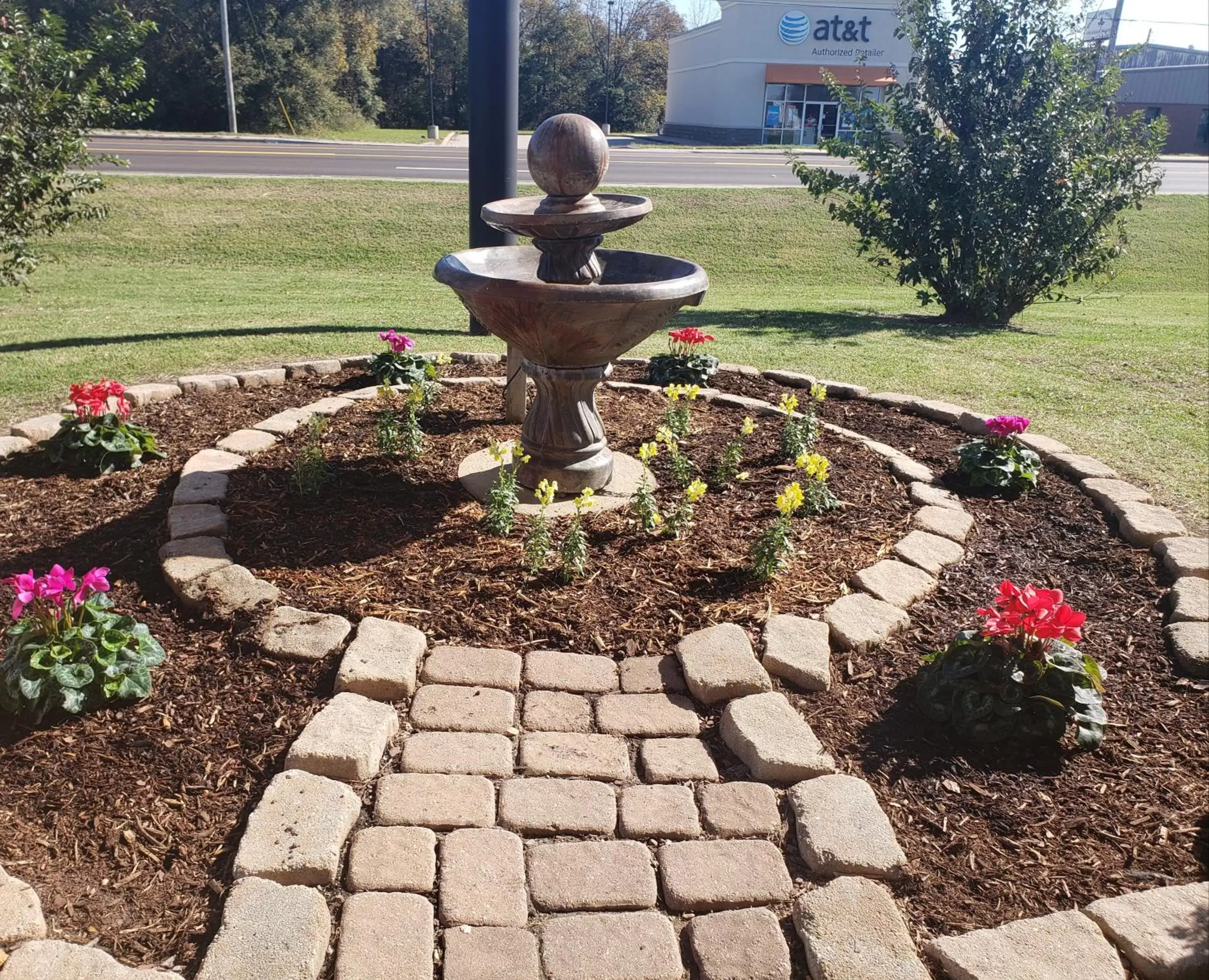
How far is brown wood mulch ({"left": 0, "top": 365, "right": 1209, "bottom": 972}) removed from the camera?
7.84 feet

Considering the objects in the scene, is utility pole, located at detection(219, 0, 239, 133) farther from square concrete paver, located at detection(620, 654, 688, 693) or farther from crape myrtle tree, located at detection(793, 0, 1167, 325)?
square concrete paver, located at detection(620, 654, 688, 693)

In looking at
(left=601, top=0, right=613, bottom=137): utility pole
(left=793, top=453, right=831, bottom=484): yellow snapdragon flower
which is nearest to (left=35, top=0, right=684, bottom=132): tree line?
(left=601, top=0, right=613, bottom=137): utility pole

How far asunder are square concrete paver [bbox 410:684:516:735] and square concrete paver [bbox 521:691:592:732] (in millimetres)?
51

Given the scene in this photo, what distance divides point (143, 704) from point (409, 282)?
Result: 9567mm

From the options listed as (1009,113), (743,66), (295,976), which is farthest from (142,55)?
(295,976)

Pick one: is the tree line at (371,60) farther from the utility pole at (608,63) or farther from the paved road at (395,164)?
the paved road at (395,164)

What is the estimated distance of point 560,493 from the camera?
4531mm

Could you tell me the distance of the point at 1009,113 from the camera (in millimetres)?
9789

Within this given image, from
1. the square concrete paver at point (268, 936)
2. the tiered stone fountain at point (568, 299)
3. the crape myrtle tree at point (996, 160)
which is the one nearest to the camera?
the square concrete paver at point (268, 936)

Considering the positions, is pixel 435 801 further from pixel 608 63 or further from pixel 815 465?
pixel 608 63

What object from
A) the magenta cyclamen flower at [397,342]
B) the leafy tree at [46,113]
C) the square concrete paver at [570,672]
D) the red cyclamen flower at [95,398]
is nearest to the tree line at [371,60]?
the leafy tree at [46,113]

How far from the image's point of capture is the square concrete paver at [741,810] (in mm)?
2553

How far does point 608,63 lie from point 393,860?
4921cm

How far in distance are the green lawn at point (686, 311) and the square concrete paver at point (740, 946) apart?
12.5ft
